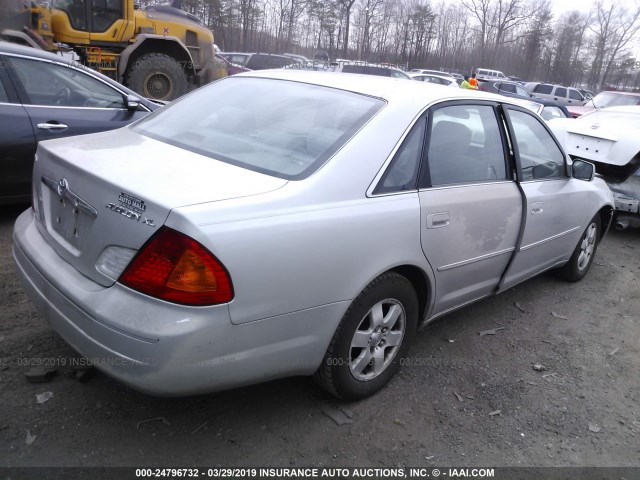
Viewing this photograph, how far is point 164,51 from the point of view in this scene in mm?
11781

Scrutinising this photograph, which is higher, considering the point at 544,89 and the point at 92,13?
the point at 92,13

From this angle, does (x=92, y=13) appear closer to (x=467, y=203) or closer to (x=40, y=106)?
(x=40, y=106)

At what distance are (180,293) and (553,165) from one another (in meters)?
3.03

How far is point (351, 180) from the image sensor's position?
2.37m

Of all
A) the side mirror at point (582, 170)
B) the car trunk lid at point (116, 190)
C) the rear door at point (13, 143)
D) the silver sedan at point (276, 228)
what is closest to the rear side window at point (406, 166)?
the silver sedan at point (276, 228)

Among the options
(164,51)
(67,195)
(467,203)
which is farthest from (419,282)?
(164,51)

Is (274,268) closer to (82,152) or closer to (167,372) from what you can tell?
(167,372)

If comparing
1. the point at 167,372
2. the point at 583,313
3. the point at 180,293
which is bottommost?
the point at 583,313

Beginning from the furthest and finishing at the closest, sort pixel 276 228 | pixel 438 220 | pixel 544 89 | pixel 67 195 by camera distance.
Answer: pixel 544 89 < pixel 438 220 < pixel 67 195 < pixel 276 228

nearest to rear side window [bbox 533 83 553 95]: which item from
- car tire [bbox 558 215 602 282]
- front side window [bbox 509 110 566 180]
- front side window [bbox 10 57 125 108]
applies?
car tire [bbox 558 215 602 282]

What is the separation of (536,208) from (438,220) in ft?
3.73

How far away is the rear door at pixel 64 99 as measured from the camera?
450cm

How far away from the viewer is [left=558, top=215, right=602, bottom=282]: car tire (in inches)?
180

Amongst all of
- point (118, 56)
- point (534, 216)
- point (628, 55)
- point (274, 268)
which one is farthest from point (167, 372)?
point (628, 55)
